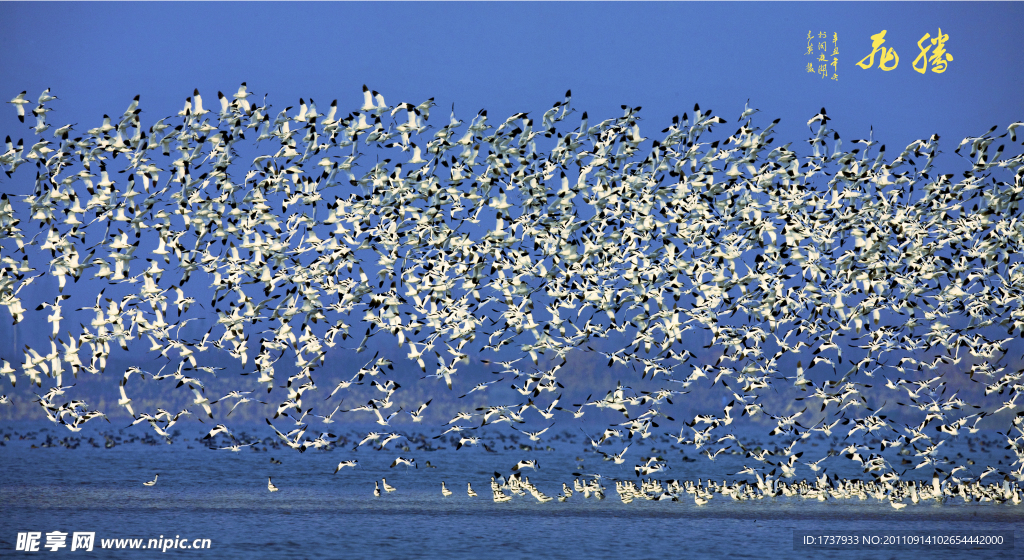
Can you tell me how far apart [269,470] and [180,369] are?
2114 centimetres

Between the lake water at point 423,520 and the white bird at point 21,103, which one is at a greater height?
the white bird at point 21,103

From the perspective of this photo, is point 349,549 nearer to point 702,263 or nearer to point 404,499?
point 404,499

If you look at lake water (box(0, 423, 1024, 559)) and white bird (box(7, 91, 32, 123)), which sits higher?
white bird (box(7, 91, 32, 123))

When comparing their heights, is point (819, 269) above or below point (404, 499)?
above

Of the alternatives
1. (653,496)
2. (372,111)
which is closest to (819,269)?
(653,496)

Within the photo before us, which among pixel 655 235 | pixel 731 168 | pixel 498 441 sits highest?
pixel 731 168

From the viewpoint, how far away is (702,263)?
19.6 m

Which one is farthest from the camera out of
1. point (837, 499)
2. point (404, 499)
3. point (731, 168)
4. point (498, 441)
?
point (498, 441)

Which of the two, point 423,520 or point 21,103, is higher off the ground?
point 21,103

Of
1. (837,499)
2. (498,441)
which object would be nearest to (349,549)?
(837,499)

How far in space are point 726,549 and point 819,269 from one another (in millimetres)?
6963

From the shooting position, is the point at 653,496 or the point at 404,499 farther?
the point at 404,499

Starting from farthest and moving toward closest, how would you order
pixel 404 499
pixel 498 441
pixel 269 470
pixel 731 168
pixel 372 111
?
pixel 498 441 → pixel 269 470 → pixel 404 499 → pixel 731 168 → pixel 372 111

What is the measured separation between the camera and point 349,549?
19.0 m
